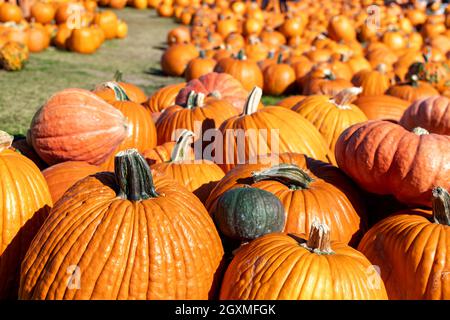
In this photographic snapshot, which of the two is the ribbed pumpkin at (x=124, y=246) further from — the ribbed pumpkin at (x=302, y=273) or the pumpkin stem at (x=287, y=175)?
the pumpkin stem at (x=287, y=175)

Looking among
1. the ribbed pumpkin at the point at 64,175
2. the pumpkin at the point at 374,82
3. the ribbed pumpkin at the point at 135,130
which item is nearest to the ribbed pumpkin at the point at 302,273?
the ribbed pumpkin at the point at 64,175

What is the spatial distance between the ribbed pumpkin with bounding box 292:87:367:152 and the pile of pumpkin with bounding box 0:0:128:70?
6198 mm

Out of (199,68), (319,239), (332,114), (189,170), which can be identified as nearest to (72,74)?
(199,68)

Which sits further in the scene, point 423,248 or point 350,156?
point 350,156

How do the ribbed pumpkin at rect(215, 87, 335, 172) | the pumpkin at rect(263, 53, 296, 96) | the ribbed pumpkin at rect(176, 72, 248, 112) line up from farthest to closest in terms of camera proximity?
the pumpkin at rect(263, 53, 296, 96) < the ribbed pumpkin at rect(176, 72, 248, 112) < the ribbed pumpkin at rect(215, 87, 335, 172)

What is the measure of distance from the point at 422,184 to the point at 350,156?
0.40 m

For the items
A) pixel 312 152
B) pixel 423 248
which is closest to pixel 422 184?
pixel 423 248

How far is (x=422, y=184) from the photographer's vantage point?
252cm

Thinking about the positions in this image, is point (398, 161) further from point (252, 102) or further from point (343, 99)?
point (343, 99)

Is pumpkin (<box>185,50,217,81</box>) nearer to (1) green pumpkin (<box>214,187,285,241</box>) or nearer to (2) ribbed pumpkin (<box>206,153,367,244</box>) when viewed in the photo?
(2) ribbed pumpkin (<box>206,153,367,244</box>)

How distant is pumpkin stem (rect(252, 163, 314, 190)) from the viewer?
2660 millimetres

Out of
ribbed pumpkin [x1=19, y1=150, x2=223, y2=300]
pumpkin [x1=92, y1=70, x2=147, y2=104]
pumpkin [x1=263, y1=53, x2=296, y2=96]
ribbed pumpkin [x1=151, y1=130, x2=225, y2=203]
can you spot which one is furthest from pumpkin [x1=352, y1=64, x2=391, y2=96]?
ribbed pumpkin [x1=19, y1=150, x2=223, y2=300]

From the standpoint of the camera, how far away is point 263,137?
11.4ft

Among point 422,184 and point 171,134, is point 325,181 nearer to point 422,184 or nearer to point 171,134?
point 422,184
